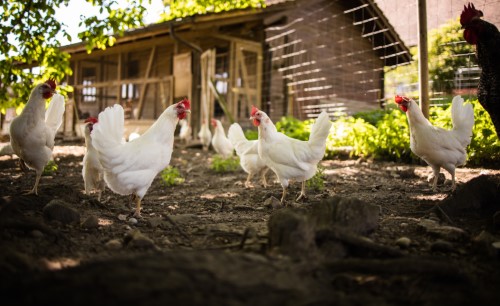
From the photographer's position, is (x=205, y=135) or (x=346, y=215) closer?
(x=346, y=215)

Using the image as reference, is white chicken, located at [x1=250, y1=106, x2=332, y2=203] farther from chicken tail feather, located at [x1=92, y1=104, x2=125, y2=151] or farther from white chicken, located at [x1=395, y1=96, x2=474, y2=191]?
chicken tail feather, located at [x1=92, y1=104, x2=125, y2=151]

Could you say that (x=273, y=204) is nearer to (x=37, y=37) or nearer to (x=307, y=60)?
(x=37, y=37)

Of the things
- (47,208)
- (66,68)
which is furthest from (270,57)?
(47,208)

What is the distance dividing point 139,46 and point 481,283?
50.8ft

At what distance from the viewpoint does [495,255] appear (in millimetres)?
2184

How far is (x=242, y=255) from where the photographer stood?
6.04 feet

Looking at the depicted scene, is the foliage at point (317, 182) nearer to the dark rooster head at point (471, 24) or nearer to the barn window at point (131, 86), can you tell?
the dark rooster head at point (471, 24)

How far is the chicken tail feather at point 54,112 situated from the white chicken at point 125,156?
1.73m

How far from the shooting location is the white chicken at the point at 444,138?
4523 millimetres

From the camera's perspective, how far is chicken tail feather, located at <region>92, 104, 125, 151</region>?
332 centimetres

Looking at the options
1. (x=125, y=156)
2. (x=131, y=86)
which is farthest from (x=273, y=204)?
(x=131, y=86)

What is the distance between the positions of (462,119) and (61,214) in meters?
4.92

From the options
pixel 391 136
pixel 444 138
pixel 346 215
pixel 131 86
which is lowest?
pixel 346 215

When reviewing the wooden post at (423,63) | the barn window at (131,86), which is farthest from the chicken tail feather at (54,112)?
the barn window at (131,86)
